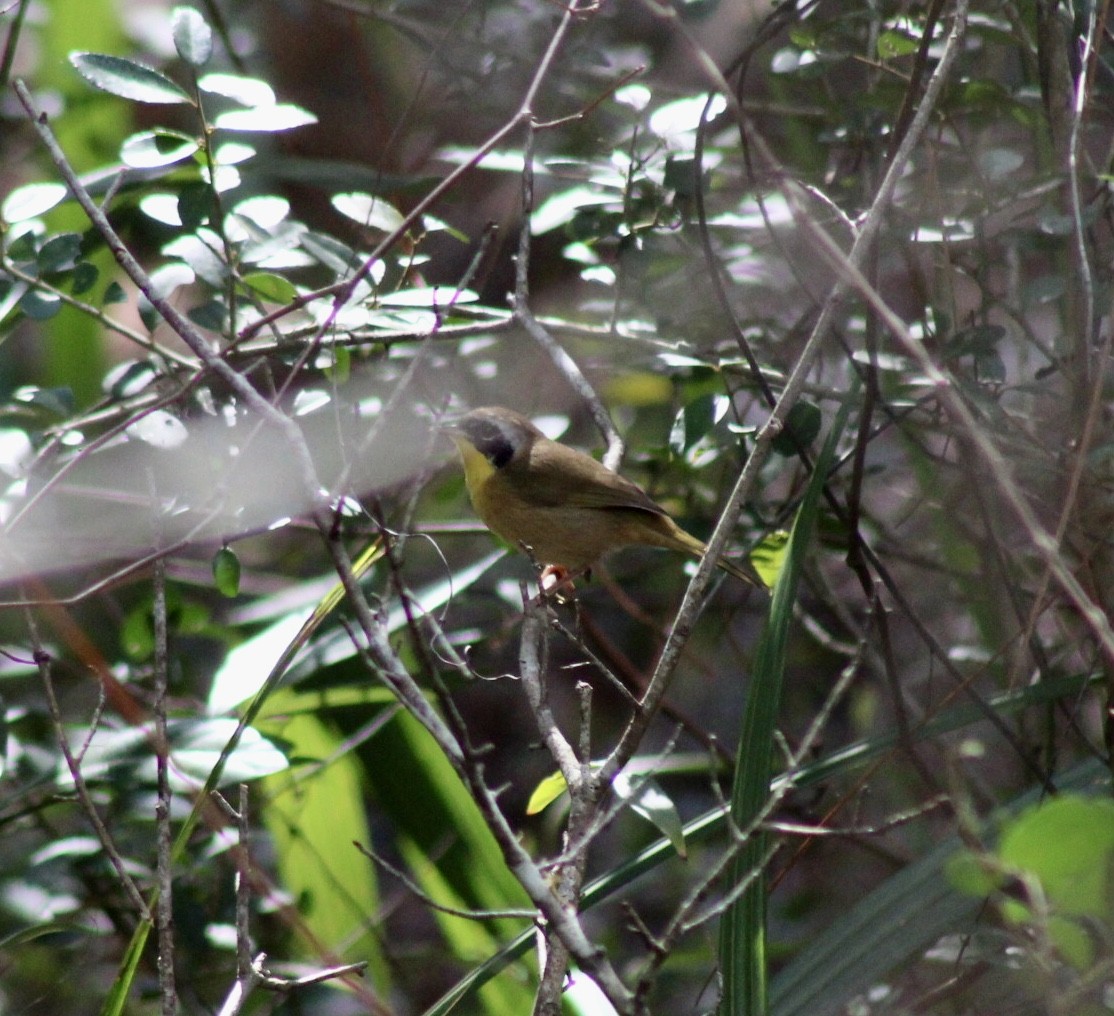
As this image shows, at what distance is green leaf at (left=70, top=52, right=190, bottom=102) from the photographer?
2432 mm

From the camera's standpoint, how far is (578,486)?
358 centimetres

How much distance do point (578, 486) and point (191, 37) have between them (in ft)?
5.22

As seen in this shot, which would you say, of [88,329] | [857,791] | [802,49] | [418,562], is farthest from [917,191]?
[88,329]

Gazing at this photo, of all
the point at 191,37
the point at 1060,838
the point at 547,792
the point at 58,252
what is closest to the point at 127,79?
the point at 191,37

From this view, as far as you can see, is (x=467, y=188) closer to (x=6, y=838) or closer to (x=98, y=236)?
(x=98, y=236)

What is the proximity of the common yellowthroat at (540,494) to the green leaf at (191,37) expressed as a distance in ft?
4.17

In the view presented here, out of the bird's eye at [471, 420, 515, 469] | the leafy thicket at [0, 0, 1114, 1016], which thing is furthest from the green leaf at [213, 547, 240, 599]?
the bird's eye at [471, 420, 515, 469]

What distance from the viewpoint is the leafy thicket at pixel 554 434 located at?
6.75 ft

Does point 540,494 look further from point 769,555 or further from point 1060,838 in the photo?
point 1060,838

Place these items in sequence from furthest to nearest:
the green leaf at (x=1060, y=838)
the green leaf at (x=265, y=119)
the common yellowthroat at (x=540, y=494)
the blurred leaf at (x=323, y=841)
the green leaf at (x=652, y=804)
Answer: the common yellowthroat at (x=540, y=494)
the blurred leaf at (x=323, y=841)
the green leaf at (x=265, y=119)
the green leaf at (x=652, y=804)
the green leaf at (x=1060, y=838)

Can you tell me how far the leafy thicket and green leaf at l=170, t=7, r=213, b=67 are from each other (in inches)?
0.6

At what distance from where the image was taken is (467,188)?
5906 millimetres

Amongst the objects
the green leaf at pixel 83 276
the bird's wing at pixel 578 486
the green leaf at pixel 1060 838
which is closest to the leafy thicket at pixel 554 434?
the green leaf at pixel 83 276

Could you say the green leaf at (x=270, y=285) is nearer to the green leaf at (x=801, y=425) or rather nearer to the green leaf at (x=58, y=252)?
the green leaf at (x=58, y=252)
